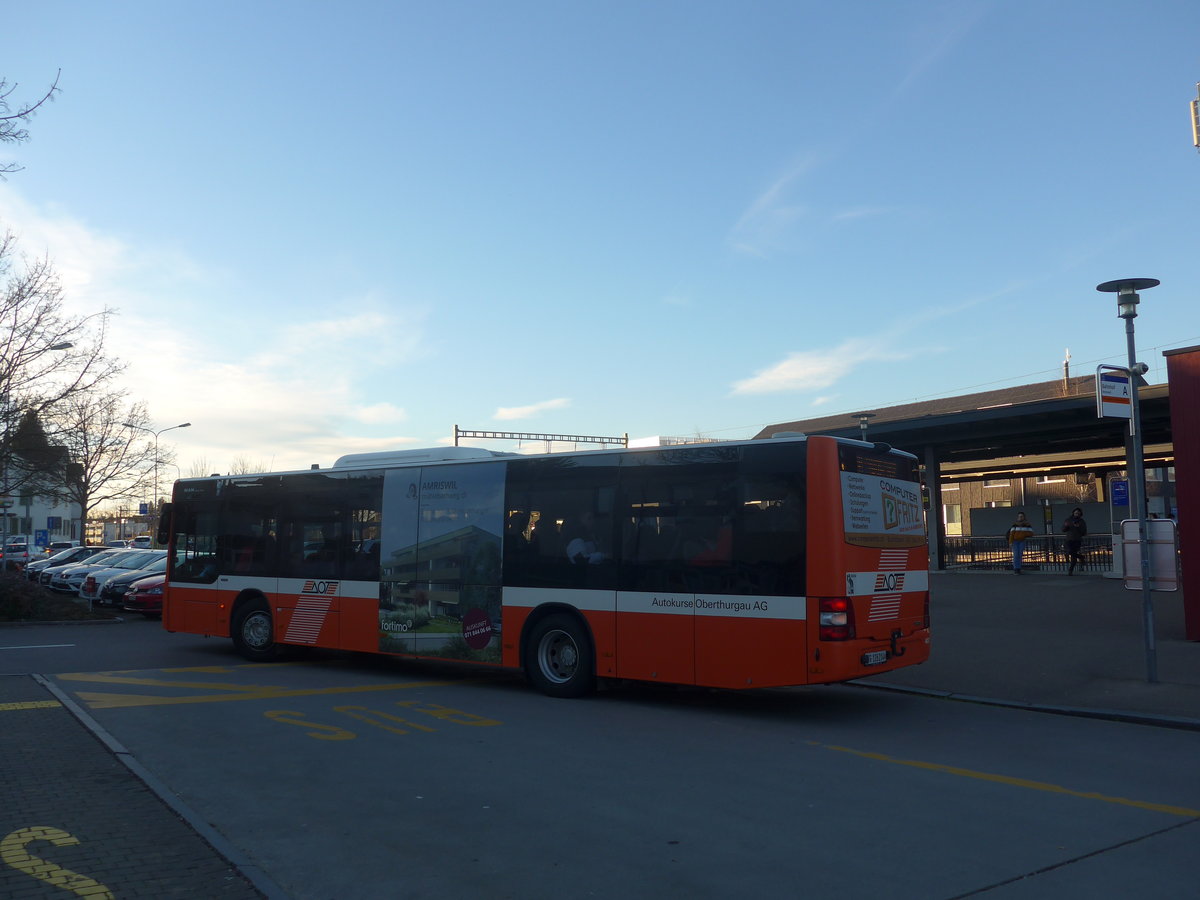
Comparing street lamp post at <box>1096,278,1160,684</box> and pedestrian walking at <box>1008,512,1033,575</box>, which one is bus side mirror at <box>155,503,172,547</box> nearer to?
street lamp post at <box>1096,278,1160,684</box>

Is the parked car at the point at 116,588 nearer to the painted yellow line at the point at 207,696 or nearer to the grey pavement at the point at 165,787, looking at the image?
the grey pavement at the point at 165,787

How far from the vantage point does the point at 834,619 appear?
382 inches

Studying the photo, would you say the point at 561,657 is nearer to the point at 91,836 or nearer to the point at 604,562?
the point at 604,562

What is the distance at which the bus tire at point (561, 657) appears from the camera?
1148 cm

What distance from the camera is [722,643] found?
34.0 feet

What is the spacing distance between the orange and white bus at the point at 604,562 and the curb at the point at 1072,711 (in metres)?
0.87

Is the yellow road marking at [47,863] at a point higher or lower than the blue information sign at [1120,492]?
lower

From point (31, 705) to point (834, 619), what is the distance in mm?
8652

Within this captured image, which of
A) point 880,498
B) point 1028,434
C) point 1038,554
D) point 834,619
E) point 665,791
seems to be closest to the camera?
point 665,791

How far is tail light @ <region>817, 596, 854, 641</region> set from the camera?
9.70m

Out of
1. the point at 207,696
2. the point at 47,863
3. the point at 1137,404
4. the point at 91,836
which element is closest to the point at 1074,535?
the point at 1137,404

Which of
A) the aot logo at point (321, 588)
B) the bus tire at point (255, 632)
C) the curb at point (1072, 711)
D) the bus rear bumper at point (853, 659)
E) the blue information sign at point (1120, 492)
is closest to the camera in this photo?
the bus rear bumper at point (853, 659)

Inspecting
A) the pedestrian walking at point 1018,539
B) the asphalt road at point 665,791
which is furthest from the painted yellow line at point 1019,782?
the pedestrian walking at point 1018,539

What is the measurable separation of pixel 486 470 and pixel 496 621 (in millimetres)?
A: 2006
